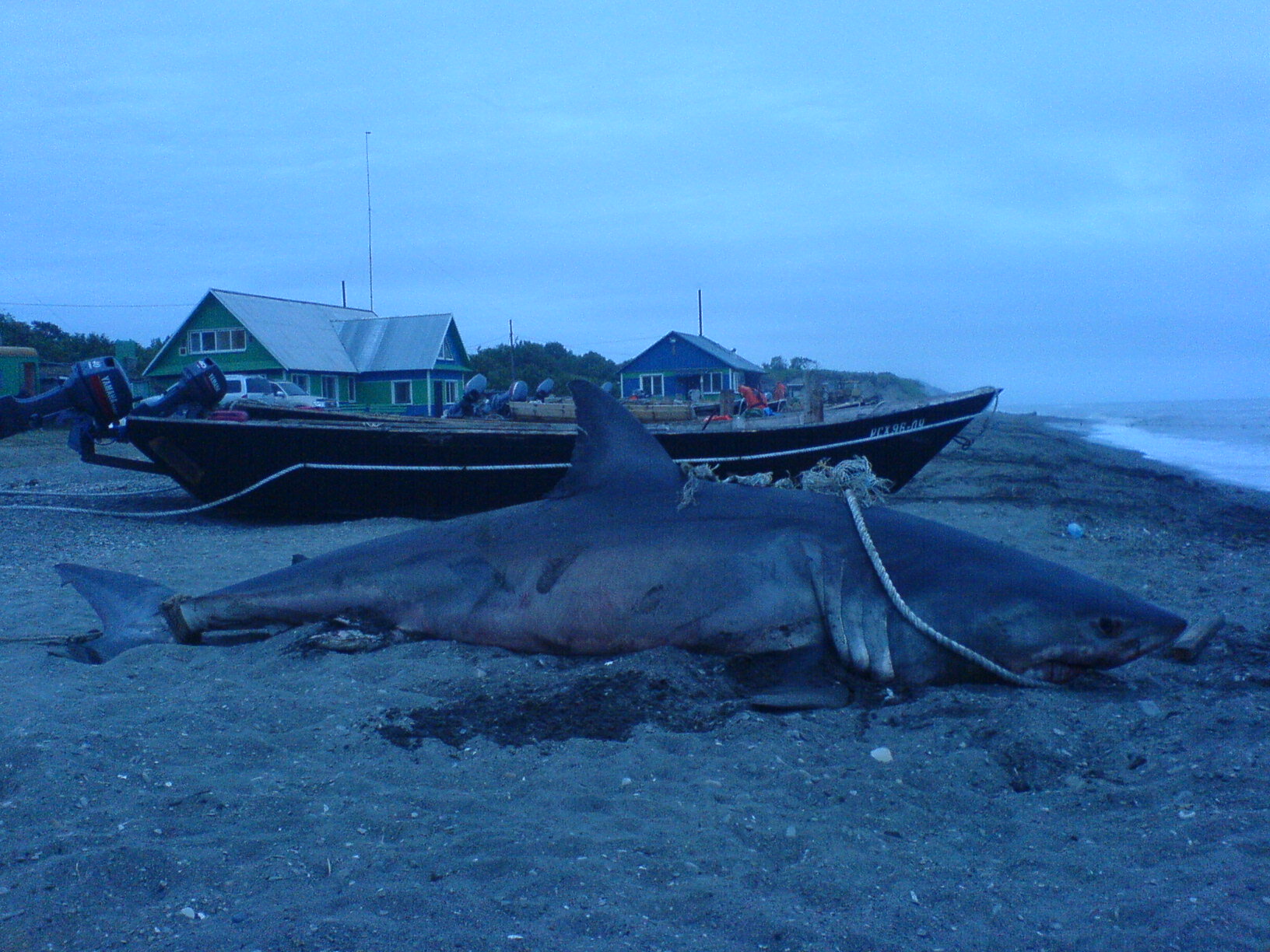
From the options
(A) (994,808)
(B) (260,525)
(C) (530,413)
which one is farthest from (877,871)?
(C) (530,413)

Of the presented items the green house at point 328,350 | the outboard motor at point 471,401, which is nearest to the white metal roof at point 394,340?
the green house at point 328,350

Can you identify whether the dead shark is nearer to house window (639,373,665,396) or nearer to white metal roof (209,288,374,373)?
white metal roof (209,288,374,373)

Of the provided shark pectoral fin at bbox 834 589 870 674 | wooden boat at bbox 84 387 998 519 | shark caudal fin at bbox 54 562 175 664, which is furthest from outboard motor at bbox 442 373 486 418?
shark pectoral fin at bbox 834 589 870 674

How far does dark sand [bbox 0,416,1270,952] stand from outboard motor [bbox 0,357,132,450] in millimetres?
6629

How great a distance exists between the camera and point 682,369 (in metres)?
44.8

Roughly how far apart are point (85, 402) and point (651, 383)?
35.8m

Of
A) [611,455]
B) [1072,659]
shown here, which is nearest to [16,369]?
[611,455]

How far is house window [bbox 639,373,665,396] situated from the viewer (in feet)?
149

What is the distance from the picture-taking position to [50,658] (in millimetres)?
4656

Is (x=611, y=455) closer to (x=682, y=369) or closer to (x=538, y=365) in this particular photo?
(x=682, y=369)

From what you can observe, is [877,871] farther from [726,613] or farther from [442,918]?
[726,613]

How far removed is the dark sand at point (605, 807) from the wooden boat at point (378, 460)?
5.82 m

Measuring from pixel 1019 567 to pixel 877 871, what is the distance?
7.30 feet

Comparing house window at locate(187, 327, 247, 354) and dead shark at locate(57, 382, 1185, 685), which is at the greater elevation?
house window at locate(187, 327, 247, 354)
